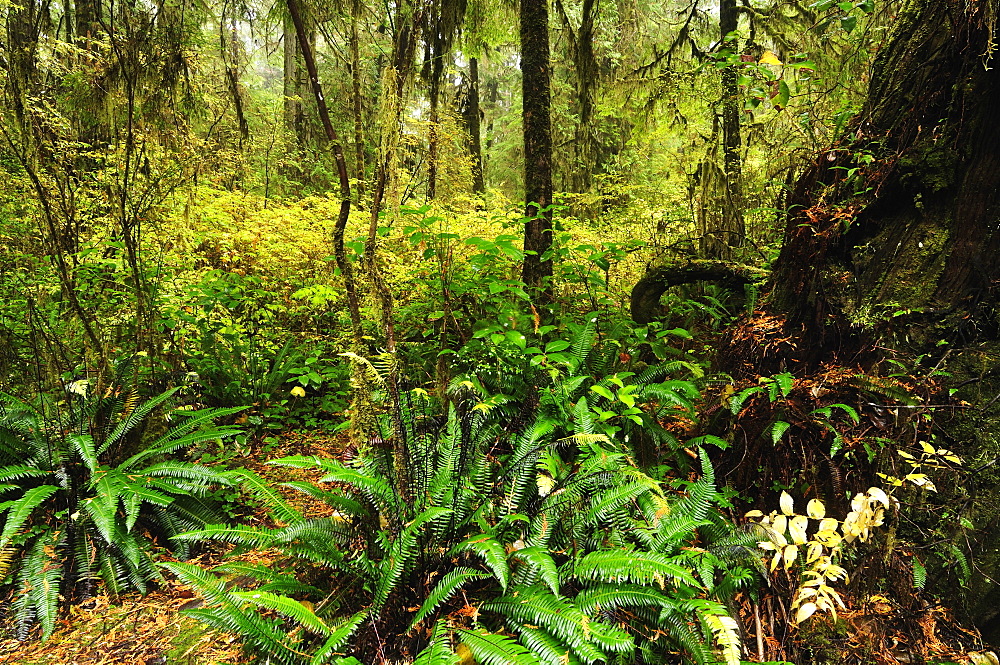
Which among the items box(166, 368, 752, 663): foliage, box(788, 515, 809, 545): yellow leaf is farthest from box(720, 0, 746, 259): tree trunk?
box(788, 515, 809, 545): yellow leaf

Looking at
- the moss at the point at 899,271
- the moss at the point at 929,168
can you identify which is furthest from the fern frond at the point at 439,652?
the moss at the point at 929,168

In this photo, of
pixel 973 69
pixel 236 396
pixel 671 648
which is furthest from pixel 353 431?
pixel 973 69

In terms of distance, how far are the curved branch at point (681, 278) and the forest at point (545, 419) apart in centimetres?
3

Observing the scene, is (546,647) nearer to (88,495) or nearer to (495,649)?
(495,649)

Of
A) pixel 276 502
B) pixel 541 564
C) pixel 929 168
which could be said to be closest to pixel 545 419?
pixel 541 564

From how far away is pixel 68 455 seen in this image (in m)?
3.42

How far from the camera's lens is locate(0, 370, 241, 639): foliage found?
9.52ft

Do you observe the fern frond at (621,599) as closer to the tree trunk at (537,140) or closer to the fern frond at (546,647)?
the fern frond at (546,647)

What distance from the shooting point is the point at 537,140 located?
5.14 m

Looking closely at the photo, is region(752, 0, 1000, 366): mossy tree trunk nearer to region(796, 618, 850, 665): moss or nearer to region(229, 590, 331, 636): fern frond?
region(796, 618, 850, 665): moss

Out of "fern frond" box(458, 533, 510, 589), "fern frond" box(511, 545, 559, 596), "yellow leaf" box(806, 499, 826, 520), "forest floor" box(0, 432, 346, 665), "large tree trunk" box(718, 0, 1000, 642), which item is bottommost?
"forest floor" box(0, 432, 346, 665)

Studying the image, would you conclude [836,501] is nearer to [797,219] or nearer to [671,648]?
[671,648]

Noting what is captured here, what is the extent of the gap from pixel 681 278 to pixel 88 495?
513cm

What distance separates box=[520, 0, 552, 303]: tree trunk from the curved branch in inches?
38.8
